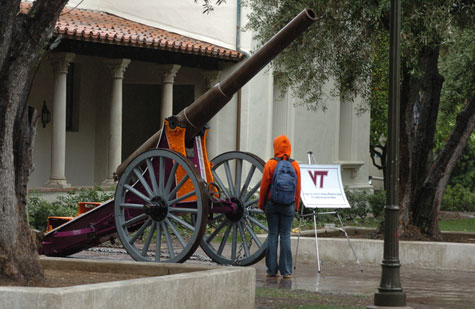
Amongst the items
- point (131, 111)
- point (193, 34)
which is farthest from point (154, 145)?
point (131, 111)

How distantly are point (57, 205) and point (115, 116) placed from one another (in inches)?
150

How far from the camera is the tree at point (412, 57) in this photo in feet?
45.3

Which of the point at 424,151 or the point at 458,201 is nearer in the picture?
the point at 424,151

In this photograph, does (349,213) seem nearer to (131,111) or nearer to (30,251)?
(131,111)

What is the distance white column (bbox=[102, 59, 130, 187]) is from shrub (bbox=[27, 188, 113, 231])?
56.2 inches

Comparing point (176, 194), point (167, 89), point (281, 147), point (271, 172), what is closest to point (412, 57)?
point (281, 147)

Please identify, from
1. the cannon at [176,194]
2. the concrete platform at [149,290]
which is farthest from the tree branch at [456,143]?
the concrete platform at [149,290]

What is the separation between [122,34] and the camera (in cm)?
1984

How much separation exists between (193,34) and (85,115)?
3.12 m

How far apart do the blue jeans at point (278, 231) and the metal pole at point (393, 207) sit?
2.10 m

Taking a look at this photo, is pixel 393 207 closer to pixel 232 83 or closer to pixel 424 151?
pixel 232 83

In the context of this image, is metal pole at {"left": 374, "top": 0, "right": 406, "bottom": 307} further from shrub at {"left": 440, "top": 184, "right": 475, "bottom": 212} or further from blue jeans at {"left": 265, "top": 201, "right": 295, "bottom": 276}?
shrub at {"left": 440, "top": 184, "right": 475, "bottom": 212}

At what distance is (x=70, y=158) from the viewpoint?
22.4 metres

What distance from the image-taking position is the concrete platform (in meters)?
6.72
